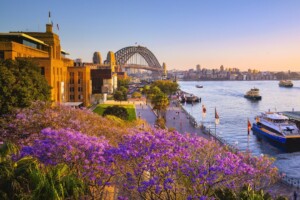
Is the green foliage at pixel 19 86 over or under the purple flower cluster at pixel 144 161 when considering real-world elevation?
over

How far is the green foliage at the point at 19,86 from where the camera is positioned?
3362 cm

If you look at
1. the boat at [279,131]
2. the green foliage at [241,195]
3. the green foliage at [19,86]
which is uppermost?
the green foliage at [19,86]

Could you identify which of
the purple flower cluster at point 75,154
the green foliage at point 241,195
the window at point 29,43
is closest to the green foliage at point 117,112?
the window at point 29,43

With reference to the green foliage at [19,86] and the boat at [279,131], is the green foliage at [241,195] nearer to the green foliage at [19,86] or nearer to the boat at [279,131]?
the green foliage at [19,86]

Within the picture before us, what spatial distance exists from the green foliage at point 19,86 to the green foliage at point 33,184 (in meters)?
19.1

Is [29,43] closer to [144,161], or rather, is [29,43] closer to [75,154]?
[75,154]

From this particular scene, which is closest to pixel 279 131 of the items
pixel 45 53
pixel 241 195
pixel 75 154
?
pixel 45 53

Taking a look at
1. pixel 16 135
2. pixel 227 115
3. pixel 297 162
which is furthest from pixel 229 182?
pixel 227 115

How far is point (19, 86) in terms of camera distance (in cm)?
3528

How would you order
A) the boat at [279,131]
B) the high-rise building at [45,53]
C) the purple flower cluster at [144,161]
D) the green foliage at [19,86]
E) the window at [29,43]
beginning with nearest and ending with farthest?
Result: the purple flower cluster at [144,161] → the green foliage at [19,86] → the high-rise building at [45,53] → the boat at [279,131] → the window at [29,43]

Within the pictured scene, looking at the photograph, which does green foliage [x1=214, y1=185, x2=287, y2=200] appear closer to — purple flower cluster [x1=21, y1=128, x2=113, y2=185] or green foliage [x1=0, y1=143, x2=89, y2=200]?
purple flower cluster [x1=21, y1=128, x2=113, y2=185]

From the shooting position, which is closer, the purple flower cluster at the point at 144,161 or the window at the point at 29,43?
the purple flower cluster at the point at 144,161

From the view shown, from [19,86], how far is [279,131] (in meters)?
40.8

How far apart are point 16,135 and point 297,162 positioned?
36.0m
